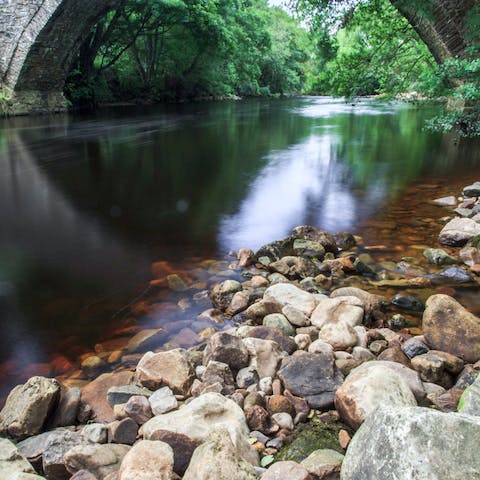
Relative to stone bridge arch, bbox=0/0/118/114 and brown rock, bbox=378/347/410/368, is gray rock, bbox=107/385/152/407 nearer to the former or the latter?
brown rock, bbox=378/347/410/368

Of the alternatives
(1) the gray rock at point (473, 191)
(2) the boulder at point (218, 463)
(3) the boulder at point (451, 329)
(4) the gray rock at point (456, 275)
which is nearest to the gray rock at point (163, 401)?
(2) the boulder at point (218, 463)

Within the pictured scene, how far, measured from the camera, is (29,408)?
2.46 meters

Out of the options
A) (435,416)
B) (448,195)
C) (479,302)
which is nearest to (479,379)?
(435,416)

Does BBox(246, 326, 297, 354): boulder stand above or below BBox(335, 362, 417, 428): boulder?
below

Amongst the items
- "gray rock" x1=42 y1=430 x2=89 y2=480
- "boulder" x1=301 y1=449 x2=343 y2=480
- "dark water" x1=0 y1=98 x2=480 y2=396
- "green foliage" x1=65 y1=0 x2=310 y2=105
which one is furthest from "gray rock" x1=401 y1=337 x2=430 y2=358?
"green foliage" x1=65 y1=0 x2=310 y2=105

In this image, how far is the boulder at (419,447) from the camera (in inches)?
55.4

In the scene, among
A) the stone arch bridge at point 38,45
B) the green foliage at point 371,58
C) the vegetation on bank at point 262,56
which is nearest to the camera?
the vegetation on bank at point 262,56

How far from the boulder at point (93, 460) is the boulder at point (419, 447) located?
1080mm

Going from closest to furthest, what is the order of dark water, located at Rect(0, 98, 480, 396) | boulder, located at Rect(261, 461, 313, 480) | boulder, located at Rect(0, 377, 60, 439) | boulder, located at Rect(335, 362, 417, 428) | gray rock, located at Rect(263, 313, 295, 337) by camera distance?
boulder, located at Rect(261, 461, 313, 480) < boulder, located at Rect(335, 362, 417, 428) < boulder, located at Rect(0, 377, 60, 439) < gray rock, located at Rect(263, 313, 295, 337) < dark water, located at Rect(0, 98, 480, 396)

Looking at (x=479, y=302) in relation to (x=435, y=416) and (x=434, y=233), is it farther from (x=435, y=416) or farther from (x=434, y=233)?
(x=435, y=416)

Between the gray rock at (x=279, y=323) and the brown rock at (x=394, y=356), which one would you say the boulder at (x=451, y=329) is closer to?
the brown rock at (x=394, y=356)

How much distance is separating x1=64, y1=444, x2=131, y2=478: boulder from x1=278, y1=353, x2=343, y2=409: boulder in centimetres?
100

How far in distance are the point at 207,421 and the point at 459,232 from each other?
4163mm

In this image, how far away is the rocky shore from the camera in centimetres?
160
